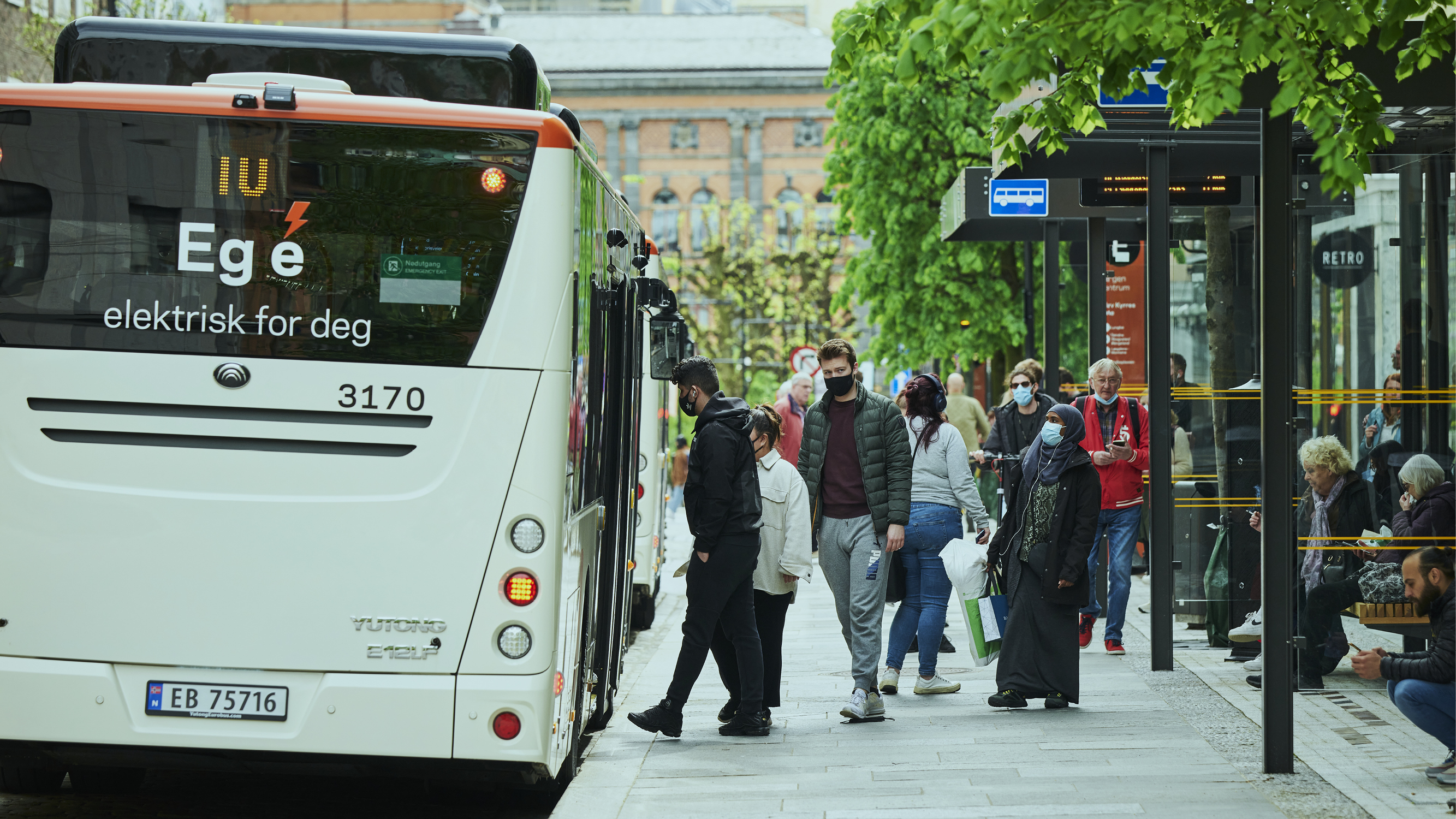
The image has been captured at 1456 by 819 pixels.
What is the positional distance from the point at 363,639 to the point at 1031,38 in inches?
130

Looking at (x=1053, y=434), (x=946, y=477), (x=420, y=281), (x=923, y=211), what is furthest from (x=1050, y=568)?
(x=923, y=211)

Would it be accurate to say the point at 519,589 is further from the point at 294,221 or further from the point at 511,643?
the point at 294,221

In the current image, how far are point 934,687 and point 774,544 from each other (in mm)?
1783

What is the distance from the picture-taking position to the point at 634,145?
86.1m

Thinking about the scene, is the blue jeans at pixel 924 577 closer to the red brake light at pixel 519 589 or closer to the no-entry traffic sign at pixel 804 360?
the red brake light at pixel 519 589

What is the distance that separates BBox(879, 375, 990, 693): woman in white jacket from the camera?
9445mm

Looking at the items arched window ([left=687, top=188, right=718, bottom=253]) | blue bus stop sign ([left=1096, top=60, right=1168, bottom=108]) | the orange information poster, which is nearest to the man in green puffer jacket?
blue bus stop sign ([left=1096, top=60, right=1168, bottom=108])

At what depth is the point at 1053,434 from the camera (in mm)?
9055

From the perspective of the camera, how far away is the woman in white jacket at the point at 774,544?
28.7ft

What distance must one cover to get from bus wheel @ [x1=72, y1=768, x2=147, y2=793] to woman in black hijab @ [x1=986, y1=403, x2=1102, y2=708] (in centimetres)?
460

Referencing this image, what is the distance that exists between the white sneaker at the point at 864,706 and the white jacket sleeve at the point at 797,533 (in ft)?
2.31

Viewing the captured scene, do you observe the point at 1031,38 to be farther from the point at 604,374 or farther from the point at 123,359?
the point at 123,359

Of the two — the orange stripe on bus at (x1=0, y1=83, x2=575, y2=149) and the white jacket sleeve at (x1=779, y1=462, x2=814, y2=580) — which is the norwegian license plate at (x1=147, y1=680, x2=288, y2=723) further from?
the white jacket sleeve at (x1=779, y1=462, x2=814, y2=580)

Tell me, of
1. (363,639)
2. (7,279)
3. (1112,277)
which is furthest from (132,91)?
(1112,277)
